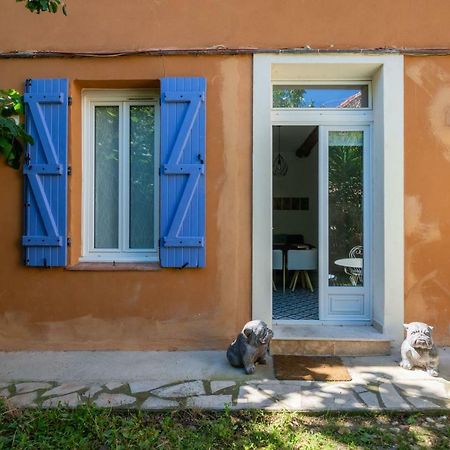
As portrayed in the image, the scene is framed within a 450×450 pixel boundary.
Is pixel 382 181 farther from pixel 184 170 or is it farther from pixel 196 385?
pixel 196 385

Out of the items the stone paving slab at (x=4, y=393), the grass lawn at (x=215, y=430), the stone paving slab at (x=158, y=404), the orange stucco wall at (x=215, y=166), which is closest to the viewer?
the grass lawn at (x=215, y=430)

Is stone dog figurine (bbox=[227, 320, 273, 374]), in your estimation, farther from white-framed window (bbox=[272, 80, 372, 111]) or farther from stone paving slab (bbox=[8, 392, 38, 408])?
white-framed window (bbox=[272, 80, 372, 111])

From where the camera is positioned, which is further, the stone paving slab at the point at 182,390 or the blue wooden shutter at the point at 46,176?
the blue wooden shutter at the point at 46,176

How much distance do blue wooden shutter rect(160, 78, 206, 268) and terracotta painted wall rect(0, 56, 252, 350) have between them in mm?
106

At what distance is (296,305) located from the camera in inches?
202

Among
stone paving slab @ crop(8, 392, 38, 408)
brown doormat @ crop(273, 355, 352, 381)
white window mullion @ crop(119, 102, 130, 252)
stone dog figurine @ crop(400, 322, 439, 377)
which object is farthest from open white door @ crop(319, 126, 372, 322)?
stone paving slab @ crop(8, 392, 38, 408)

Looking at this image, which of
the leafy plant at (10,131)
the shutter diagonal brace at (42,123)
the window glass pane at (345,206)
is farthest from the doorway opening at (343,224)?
the leafy plant at (10,131)

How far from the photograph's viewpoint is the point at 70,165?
3947mm

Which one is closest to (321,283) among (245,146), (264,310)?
(264,310)

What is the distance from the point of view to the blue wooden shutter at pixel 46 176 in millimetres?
3869

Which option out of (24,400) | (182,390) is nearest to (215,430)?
(182,390)

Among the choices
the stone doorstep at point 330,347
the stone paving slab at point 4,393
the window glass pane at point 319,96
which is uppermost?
the window glass pane at point 319,96

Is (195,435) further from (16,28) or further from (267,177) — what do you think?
(16,28)

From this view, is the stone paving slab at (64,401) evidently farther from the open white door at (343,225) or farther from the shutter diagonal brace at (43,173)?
the open white door at (343,225)
